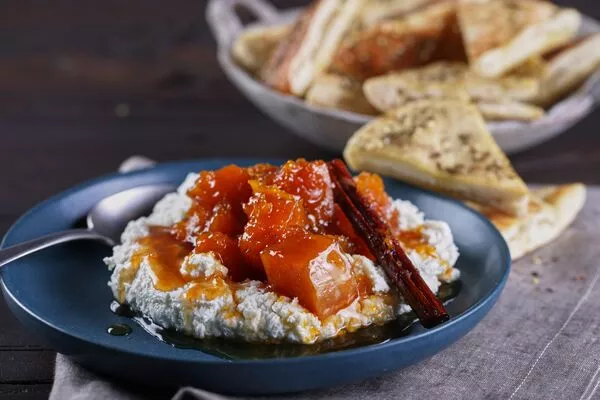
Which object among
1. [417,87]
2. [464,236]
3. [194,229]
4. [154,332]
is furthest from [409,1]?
[154,332]

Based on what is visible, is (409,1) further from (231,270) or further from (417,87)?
(231,270)

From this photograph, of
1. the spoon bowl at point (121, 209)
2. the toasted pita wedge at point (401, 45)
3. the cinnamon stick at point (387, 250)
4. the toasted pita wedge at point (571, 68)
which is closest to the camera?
the cinnamon stick at point (387, 250)

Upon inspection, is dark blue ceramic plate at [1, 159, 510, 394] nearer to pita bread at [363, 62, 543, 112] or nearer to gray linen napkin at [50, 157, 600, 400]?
gray linen napkin at [50, 157, 600, 400]

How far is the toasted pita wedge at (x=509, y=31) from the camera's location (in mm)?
3973

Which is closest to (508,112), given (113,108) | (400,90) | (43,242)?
(400,90)

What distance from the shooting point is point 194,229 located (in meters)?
2.55

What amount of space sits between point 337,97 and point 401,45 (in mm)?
521

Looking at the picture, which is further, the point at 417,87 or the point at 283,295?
the point at 417,87

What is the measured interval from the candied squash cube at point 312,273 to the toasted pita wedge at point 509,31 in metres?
1.95

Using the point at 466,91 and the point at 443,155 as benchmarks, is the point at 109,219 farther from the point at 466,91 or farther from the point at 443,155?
the point at 466,91

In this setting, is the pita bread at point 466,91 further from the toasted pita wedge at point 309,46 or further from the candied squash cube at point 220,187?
the candied squash cube at point 220,187

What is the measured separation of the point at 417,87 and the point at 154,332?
6.55ft

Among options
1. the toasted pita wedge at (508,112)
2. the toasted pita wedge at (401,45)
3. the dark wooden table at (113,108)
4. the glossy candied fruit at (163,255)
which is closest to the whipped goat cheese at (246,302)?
the glossy candied fruit at (163,255)

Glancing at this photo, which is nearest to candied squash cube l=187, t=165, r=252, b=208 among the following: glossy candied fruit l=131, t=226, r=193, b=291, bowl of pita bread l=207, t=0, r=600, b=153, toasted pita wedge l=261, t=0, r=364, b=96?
glossy candied fruit l=131, t=226, r=193, b=291
